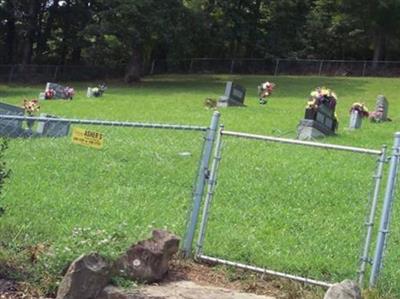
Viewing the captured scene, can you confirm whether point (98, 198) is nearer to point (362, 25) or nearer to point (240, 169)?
point (240, 169)

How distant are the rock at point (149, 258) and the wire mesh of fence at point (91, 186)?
16cm

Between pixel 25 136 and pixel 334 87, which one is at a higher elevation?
pixel 334 87

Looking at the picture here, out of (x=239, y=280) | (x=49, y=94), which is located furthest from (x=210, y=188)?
(x=49, y=94)

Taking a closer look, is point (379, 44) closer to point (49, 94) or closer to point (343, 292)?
point (49, 94)

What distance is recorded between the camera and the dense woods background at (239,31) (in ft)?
170

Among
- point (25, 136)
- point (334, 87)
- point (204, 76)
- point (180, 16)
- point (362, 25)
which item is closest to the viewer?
point (25, 136)

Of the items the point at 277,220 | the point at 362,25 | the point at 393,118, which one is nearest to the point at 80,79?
the point at 362,25

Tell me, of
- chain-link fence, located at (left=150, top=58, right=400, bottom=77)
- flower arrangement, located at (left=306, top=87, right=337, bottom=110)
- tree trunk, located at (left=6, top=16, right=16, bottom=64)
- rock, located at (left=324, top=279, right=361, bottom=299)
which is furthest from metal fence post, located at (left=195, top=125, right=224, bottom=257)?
tree trunk, located at (left=6, top=16, right=16, bottom=64)

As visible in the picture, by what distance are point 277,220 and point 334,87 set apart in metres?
32.4

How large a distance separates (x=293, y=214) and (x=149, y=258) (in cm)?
320

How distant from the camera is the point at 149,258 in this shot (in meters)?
5.72

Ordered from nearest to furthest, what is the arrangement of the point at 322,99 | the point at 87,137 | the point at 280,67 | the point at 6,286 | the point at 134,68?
the point at 6,286 → the point at 87,137 → the point at 322,99 → the point at 134,68 → the point at 280,67

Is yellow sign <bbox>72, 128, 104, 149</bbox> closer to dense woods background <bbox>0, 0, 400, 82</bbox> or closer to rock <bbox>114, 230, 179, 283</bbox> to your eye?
rock <bbox>114, 230, 179, 283</bbox>

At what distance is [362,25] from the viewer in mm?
53406
